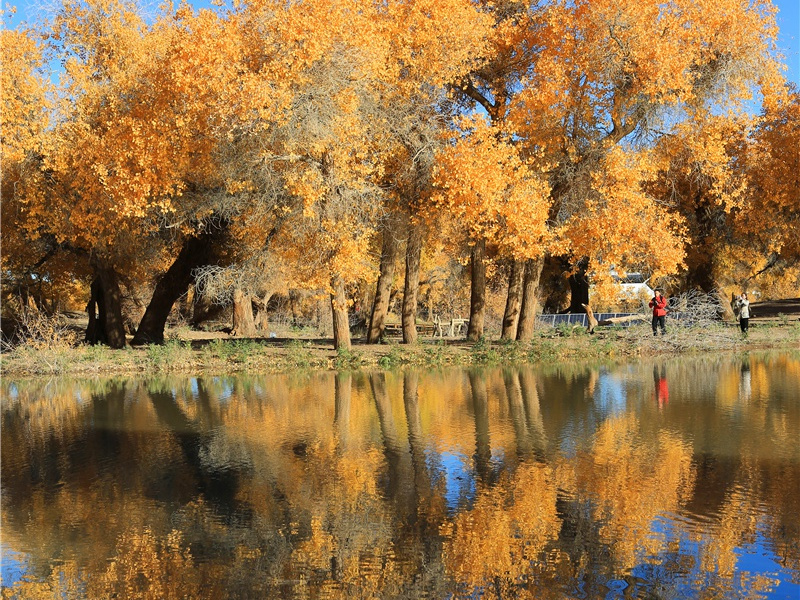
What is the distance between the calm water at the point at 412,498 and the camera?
7.64 meters

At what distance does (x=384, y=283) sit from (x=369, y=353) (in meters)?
3.75

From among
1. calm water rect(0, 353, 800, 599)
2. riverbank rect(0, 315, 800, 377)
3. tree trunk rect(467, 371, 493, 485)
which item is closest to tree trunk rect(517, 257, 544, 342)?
riverbank rect(0, 315, 800, 377)

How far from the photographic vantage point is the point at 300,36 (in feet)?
77.5

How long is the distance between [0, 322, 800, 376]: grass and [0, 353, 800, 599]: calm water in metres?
8.13

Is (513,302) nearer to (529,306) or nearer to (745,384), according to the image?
(529,306)

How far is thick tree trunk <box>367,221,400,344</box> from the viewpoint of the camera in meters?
31.0

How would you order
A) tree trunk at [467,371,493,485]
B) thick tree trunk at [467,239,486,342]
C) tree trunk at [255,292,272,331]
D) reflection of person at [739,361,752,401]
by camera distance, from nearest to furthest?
tree trunk at [467,371,493,485]
reflection of person at [739,361,752,401]
thick tree trunk at [467,239,486,342]
tree trunk at [255,292,272,331]

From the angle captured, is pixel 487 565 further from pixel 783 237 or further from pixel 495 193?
pixel 783 237

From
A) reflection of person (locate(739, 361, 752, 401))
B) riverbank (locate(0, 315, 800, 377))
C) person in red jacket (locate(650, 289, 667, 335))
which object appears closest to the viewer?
reflection of person (locate(739, 361, 752, 401))

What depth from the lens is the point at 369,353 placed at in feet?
92.3

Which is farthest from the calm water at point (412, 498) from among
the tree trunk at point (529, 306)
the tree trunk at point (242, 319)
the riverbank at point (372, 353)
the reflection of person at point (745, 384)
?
the tree trunk at point (242, 319)

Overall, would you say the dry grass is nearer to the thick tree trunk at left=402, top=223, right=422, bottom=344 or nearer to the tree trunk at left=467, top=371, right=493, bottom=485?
the thick tree trunk at left=402, top=223, right=422, bottom=344

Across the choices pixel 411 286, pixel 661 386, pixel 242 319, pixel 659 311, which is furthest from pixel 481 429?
pixel 242 319

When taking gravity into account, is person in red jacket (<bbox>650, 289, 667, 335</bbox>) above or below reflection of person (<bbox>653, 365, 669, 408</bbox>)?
above
